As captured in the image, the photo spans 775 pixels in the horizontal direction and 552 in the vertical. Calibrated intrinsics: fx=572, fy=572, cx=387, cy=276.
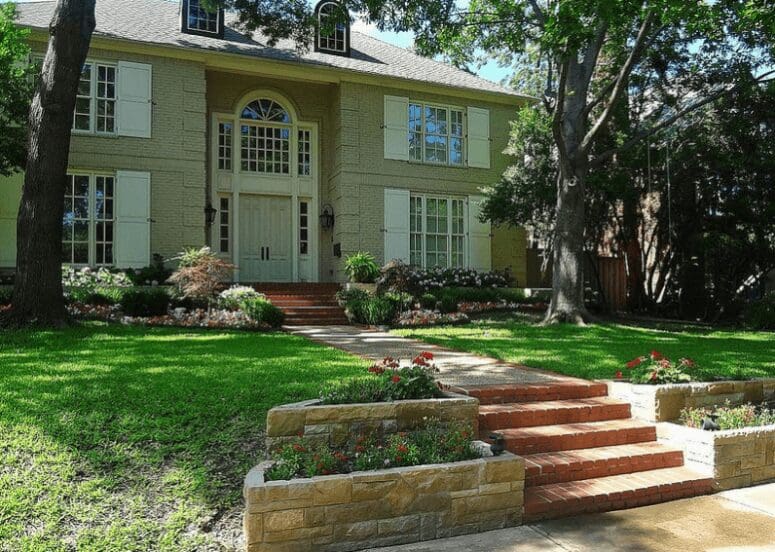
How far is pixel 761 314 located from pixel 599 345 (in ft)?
19.8

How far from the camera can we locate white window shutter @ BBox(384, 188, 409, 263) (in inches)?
600

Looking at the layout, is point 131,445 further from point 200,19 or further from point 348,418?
point 200,19

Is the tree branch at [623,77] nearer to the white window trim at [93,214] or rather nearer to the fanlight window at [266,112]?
the fanlight window at [266,112]

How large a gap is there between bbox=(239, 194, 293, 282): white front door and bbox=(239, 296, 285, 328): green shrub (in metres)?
4.55

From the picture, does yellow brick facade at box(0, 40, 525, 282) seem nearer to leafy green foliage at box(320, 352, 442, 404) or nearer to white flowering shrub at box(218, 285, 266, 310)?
white flowering shrub at box(218, 285, 266, 310)

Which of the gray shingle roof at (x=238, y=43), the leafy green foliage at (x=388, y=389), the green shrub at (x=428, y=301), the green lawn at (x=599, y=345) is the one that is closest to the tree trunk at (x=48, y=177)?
the gray shingle roof at (x=238, y=43)

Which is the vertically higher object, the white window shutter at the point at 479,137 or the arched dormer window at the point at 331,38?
the arched dormer window at the point at 331,38

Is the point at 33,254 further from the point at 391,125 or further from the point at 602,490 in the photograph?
the point at 391,125

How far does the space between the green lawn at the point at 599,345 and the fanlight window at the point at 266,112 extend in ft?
25.4

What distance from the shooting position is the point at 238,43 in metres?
14.7

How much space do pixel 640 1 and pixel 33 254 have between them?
9.40 metres

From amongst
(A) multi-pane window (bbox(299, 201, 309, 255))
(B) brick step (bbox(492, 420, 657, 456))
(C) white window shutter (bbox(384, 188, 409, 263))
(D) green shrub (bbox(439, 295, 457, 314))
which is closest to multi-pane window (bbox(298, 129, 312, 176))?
(A) multi-pane window (bbox(299, 201, 309, 255))

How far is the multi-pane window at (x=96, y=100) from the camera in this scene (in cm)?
1287

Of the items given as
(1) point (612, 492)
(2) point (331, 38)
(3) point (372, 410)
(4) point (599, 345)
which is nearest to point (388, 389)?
(3) point (372, 410)
